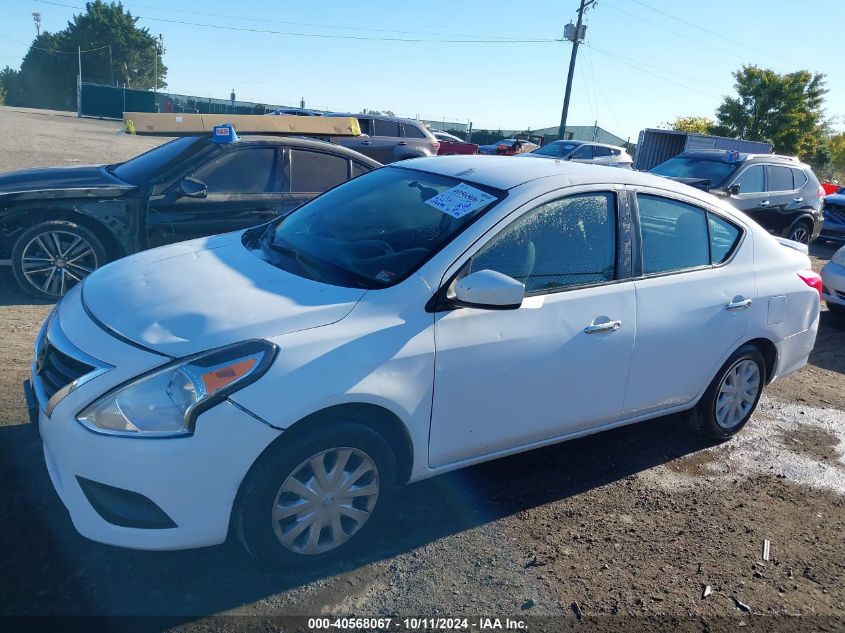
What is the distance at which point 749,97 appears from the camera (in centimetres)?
4097

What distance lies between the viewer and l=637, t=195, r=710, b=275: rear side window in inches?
152

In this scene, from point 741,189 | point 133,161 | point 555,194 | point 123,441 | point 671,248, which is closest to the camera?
point 123,441

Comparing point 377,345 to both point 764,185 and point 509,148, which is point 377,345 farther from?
point 509,148

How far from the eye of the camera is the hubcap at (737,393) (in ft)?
14.5

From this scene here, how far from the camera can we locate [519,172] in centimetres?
367

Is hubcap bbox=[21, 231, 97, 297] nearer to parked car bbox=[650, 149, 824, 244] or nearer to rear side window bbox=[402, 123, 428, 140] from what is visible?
parked car bbox=[650, 149, 824, 244]

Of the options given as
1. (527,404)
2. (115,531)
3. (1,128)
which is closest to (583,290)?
(527,404)

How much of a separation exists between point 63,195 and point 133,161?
1.05 m

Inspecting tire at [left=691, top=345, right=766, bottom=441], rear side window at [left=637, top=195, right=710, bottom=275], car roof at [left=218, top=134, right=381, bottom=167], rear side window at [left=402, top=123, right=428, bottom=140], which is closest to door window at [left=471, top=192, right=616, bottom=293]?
rear side window at [left=637, top=195, right=710, bottom=275]

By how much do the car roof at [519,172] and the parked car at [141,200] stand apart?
2.69 meters

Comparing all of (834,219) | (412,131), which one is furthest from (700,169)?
(412,131)

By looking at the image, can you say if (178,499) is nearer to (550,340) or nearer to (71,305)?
(71,305)

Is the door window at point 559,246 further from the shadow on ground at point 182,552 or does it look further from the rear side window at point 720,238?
the shadow on ground at point 182,552

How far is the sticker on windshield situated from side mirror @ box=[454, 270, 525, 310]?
0.46m
